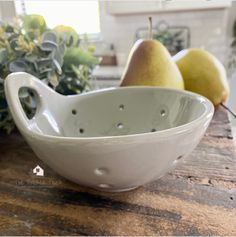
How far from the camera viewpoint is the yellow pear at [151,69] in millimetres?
504

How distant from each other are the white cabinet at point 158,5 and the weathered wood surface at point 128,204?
1.39 m

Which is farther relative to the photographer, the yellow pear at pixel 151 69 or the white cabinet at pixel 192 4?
the white cabinet at pixel 192 4

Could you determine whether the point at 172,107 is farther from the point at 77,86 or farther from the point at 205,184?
the point at 77,86

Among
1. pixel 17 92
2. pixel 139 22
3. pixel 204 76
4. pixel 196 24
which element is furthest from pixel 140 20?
pixel 17 92

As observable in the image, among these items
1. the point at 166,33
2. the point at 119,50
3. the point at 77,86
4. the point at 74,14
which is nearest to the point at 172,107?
the point at 77,86

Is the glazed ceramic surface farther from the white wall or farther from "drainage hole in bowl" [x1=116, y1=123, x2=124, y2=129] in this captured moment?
the white wall

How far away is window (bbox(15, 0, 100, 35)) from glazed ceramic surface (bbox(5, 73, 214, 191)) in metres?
1.56

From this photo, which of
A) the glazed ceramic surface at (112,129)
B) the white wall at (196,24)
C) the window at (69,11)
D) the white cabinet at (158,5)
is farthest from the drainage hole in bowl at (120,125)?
the window at (69,11)

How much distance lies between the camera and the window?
6.12 ft

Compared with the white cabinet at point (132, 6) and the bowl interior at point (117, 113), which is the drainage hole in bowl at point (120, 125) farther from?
the white cabinet at point (132, 6)

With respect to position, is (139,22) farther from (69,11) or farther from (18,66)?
(18,66)

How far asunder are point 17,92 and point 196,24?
1.62 m

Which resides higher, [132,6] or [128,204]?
[132,6]

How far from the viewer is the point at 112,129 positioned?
0.47 metres
